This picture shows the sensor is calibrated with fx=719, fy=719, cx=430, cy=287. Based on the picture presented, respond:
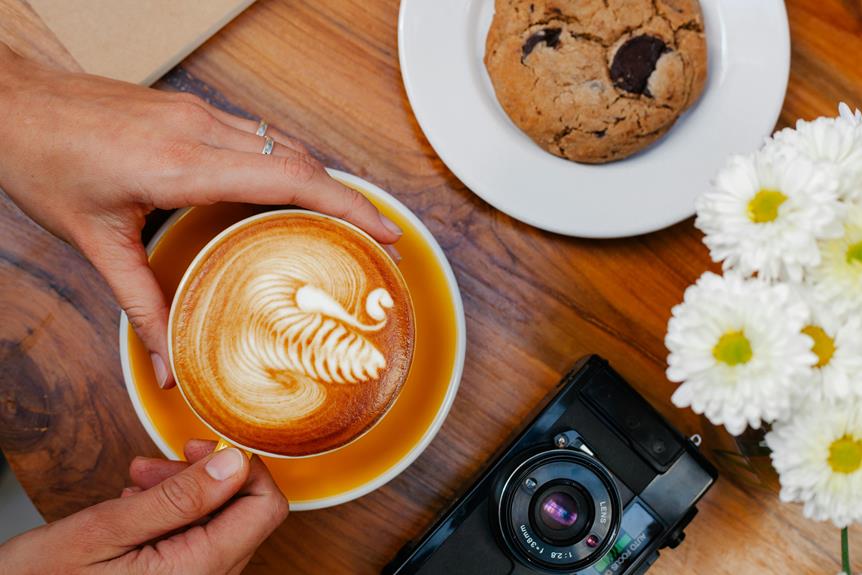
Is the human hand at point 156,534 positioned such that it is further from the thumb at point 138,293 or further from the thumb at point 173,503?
the thumb at point 138,293

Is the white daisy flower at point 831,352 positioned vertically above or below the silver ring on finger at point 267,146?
below

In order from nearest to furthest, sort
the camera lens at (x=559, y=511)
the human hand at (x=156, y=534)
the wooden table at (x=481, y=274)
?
the human hand at (x=156, y=534), the camera lens at (x=559, y=511), the wooden table at (x=481, y=274)

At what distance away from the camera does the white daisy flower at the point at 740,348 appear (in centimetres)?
49

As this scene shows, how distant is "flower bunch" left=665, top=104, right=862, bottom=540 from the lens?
496 millimetres

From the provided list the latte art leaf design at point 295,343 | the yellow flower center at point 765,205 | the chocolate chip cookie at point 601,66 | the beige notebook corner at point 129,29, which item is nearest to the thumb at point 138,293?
the latte art leaf design at point 295,343

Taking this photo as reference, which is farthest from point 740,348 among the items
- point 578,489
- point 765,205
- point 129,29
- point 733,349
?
point 129,29

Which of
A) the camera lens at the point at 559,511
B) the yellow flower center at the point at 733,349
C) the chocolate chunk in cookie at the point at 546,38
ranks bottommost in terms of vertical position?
the camera lens at the point at 559,511

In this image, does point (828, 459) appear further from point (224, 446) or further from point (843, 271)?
point (224, 446)

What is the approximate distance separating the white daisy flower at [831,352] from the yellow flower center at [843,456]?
0.04 meters

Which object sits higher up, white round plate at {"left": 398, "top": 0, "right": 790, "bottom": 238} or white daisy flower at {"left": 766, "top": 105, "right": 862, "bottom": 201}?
white daisy flower at {"left": 766, "top": 105, "right": 862, "bottom": 201}

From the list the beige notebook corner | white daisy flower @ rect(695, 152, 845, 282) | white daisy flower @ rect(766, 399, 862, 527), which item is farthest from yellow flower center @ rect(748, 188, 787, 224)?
the beige notebook corner

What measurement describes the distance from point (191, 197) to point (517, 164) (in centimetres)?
37

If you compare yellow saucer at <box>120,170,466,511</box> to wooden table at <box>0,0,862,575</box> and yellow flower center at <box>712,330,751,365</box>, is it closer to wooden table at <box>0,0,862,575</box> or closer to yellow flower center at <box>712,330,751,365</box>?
wooden table at <box>0,0,862,575</box>

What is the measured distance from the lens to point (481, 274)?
915 mm
